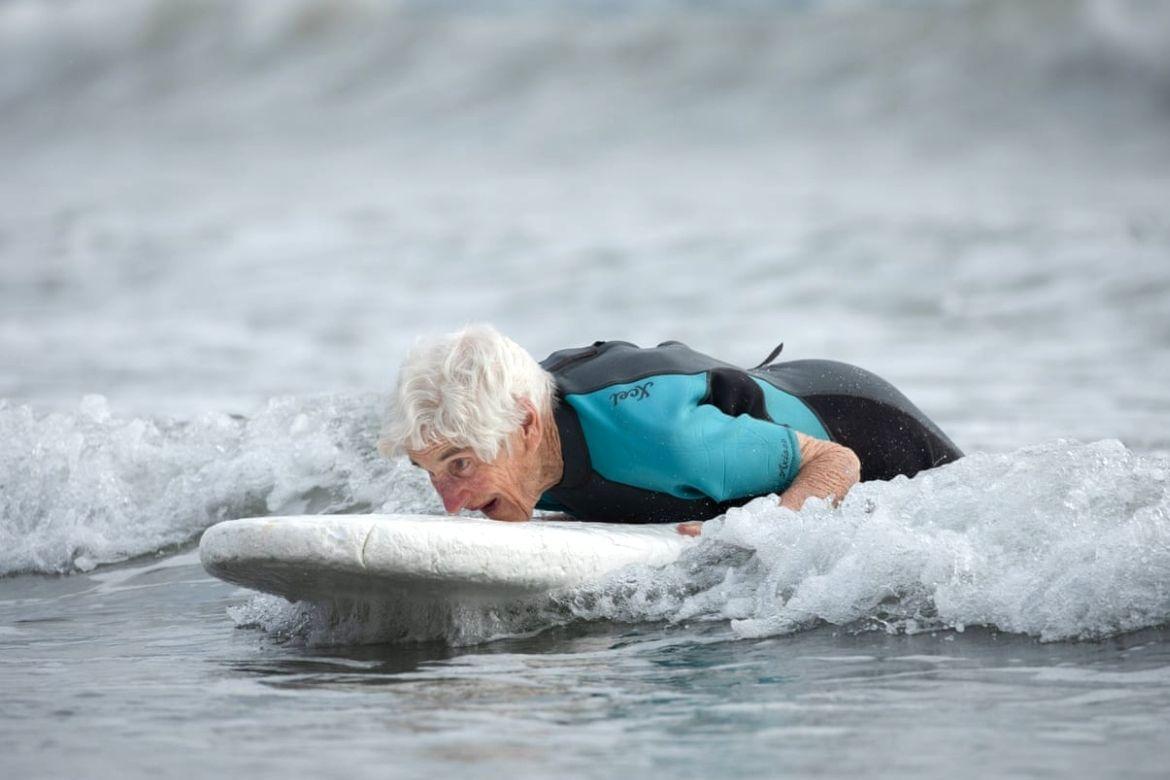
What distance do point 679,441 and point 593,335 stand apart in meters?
8.13

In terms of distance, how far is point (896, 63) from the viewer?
63.0ft

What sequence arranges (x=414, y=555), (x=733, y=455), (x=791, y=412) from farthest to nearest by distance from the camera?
(x=791, y=412), (x=733, y=455), (x=414, y=555)

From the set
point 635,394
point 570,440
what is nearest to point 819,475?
point 635,394

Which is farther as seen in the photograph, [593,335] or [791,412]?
[593,335]

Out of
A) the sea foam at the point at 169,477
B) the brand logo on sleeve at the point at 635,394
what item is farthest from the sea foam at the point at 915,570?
the sea foam at the point at 169,477

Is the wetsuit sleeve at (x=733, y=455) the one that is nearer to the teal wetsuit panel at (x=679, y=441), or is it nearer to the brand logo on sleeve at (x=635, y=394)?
the teal wetsuit panel at (x=679, y=441)

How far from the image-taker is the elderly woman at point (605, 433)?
3.57 metres

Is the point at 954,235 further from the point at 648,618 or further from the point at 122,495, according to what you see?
→ the point at 648,618

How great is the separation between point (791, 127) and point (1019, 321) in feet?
26.9

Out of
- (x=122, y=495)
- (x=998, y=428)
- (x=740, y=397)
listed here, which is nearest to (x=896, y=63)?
(x=998, y=428)

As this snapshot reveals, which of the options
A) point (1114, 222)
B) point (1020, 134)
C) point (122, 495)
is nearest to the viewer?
point (122, 495)

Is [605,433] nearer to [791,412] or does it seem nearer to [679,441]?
[679,441]

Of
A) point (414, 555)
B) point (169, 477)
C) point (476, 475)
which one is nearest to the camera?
point (414, 555)

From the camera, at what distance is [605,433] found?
3701 mm
